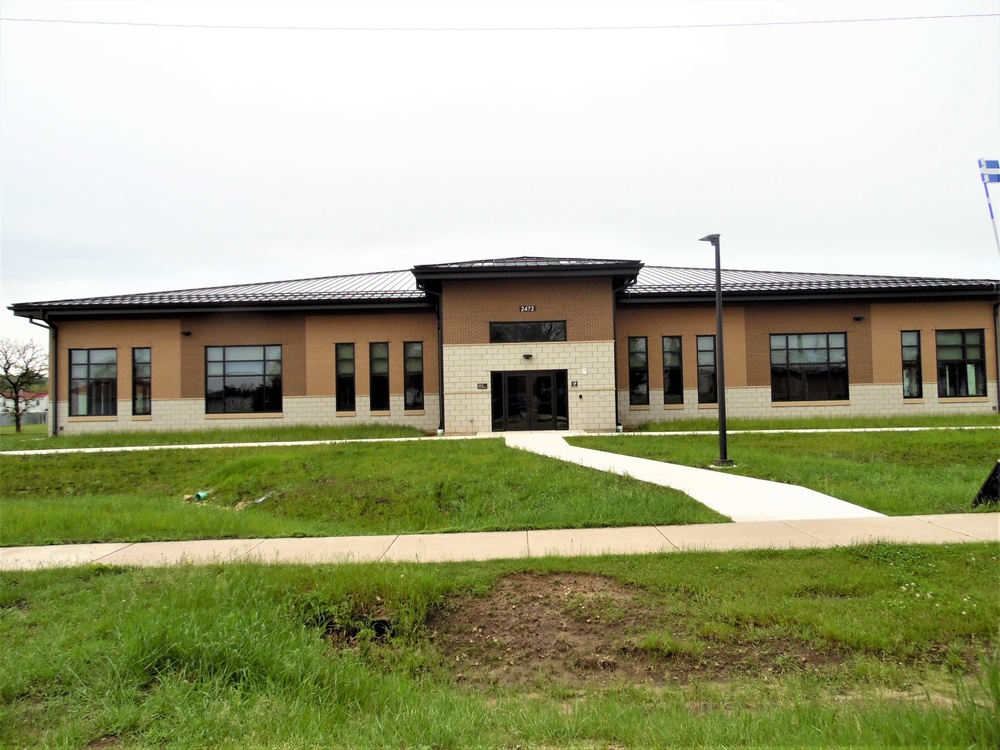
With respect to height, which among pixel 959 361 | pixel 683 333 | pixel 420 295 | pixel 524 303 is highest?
pixel 420 295

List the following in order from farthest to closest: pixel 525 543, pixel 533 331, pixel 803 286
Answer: pixel 803 286, pixel 533 331, pixel 525 543

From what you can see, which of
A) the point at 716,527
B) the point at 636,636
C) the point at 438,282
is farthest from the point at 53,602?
the point at 438,282

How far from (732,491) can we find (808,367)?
1950 centimetres

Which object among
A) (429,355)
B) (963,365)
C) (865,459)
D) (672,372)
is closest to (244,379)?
(429,355)

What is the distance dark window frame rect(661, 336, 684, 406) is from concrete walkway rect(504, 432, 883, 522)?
12388 mm

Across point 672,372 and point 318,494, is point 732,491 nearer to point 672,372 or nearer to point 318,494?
point 318,494

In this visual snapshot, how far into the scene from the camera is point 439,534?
8805 millimetres

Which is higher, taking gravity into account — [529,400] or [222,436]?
[529,400]

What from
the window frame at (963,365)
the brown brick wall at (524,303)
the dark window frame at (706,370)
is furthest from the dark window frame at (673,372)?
Result: the window frame at (963,365)

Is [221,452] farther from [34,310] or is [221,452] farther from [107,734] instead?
[107,734]

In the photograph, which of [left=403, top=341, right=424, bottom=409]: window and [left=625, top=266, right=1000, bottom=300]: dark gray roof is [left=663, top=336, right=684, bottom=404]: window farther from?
[left=403, top=341, right=424, bottom=409]: window

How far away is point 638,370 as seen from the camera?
27.9m

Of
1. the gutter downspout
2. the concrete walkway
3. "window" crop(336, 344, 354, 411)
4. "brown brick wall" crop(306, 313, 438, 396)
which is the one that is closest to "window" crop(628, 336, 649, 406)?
"brown brick wall" crop(306, 313, 438, 396)

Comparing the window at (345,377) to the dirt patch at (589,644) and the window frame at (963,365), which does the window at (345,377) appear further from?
the window frame at (963,365)
